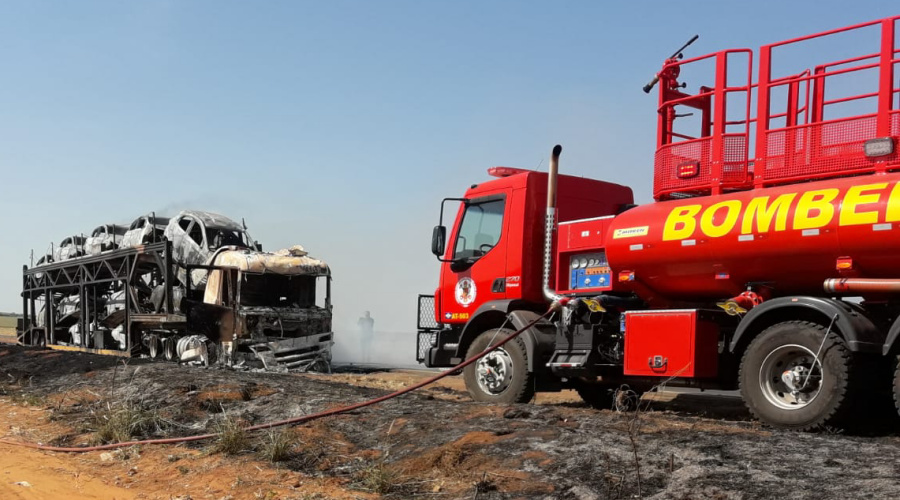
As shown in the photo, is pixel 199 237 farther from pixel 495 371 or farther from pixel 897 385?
pixel 897 385

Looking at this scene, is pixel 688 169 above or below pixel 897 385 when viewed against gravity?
above

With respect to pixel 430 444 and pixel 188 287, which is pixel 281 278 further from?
pixel 430 444

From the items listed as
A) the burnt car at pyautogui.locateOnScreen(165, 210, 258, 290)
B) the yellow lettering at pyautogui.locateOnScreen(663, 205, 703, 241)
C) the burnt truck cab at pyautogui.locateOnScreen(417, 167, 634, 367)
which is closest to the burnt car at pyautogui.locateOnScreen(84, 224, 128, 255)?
the burnt car at pyautogui.locateOnScreen(165, 210, 258, 290)

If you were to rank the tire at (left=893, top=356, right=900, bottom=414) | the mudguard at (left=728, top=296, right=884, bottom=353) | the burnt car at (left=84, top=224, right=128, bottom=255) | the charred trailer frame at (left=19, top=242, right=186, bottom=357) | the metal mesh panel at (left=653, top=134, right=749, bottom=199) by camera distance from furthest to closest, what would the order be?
the burnt car at (left=84, top=224, right=128, bottom=255) < the charred trailer frame at (left=19, top=242, right=186, bottom=357) < the metal mesh panel at (left=653, top=134, right=749, bottom=199) < the mudguard at (left=728, top=296, right=884, bottom=353) < the tire at (left=893, top=356, right=900, bottom=414)

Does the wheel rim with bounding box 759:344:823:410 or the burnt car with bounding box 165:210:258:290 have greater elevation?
the burnt car with bounding box 165:210:258:290

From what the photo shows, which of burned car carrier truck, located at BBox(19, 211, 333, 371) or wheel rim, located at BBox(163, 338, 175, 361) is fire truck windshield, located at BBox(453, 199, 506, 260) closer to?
burned car carrier truck, located at BBox(19, 211, 333, 371)

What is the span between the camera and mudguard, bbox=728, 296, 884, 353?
303 inches

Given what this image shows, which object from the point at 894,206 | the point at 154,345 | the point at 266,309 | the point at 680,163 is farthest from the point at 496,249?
the point at 154,345

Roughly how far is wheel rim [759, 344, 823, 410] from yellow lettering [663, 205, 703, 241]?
1.67 meters

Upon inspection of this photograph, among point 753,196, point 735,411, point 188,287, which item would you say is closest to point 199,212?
point 188,287

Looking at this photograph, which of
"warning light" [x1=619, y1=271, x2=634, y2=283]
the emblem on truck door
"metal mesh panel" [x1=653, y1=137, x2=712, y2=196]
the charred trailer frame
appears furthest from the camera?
the charred trailer frame

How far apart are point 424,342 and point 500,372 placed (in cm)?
220

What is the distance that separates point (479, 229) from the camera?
12.6 m

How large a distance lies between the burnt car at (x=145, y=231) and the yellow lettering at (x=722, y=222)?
1974 cm
